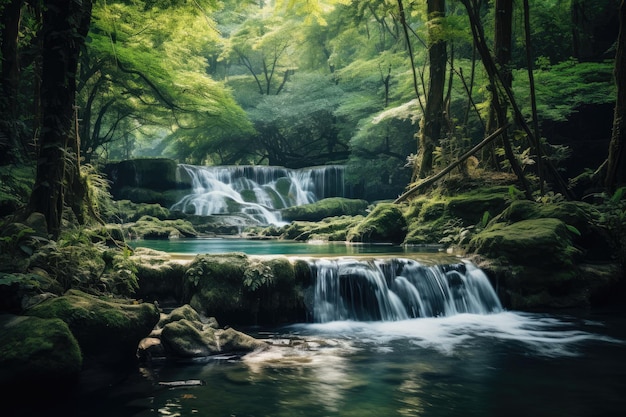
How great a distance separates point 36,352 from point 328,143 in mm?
27750

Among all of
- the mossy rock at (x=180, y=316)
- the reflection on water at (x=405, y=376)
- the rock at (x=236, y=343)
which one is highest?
the mossy rock at (x=180, y=316)

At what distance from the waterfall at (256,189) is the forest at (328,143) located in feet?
3.45

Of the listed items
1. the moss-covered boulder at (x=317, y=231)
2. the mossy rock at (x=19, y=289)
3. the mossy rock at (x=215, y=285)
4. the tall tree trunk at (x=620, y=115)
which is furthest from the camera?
the moss-covered boulder at (x=317, y=231)

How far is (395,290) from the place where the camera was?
756cm

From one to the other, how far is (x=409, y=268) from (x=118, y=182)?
18.9 m

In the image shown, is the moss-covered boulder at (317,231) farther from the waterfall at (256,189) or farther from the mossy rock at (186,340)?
the mossy rock at (186,340)

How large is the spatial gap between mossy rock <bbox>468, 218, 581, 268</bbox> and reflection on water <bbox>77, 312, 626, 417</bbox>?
1.57m

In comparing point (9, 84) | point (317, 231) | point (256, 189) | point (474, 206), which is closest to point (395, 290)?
point (474, 206)

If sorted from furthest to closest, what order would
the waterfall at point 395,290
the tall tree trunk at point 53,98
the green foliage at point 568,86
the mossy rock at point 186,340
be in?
1. the green foliage at point 568,86
2. the waterfall at point 395,290
3. the tall tree trunk at point 53,98
4. the mossy rock at point 186,340

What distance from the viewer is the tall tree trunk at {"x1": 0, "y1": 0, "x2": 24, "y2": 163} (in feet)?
29.0

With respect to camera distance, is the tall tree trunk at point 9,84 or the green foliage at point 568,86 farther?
the green foliage at point 568,86

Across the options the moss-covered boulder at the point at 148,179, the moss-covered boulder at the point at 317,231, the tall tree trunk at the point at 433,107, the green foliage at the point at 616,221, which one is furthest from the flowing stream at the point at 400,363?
the moss-covered boulder at the point at 148,179

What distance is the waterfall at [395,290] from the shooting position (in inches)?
284

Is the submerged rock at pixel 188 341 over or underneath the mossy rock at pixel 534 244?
underneath
